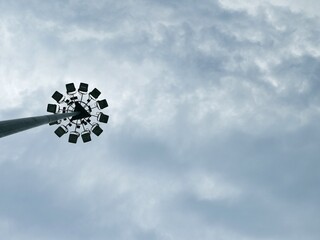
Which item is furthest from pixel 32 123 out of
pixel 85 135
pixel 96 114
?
pixel 96 114

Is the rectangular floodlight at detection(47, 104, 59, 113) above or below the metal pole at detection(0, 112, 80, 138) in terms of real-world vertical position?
above

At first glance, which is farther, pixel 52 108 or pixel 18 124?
pixel 52 108

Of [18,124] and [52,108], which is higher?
[52,108]

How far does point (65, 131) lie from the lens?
864 inches

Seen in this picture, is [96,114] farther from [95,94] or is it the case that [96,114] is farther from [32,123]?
[32,123]

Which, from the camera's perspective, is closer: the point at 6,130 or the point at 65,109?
the point at 6,130

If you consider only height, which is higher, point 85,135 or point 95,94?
point 95,94

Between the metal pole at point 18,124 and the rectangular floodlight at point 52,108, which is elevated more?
the rectangular floodlight at point 52,108

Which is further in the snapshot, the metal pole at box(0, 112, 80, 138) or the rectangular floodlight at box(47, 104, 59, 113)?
the rectangular floodlight at box(47, 104, 59, 113)

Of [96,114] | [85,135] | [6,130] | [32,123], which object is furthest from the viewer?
[96,114]

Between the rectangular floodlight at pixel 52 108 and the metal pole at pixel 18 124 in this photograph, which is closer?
the metal pole at pixel 18 124

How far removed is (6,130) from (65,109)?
38.1 ft

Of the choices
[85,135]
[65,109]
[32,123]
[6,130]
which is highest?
[65,109]

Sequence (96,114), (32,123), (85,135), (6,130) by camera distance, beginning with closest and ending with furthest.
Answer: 1. (6,130)
2. (32,123)
3. (85,135)
4. (96,114)
